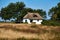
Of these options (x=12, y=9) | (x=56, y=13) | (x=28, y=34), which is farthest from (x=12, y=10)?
(x=28, y=34)

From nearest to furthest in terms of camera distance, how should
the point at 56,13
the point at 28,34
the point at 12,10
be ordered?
the point at 28,34 < the point at 56,13 < the point at 12,10

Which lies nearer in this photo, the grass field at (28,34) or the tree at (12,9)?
the grass field at (28,34)

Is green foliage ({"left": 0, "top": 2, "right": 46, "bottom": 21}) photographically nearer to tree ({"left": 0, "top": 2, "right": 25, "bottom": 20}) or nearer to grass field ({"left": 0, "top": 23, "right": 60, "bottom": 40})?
tree ({"left": 0, "top": 2, "right": 25, "bottom": 20})

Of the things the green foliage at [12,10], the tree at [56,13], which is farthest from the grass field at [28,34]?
the green foliage at [12,10]

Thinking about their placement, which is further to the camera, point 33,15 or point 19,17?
point 19,17

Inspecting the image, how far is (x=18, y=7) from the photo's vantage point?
126 metres

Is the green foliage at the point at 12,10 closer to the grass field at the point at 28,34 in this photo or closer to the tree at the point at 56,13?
the tree at the point at 56,13

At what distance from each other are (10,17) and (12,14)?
4141 millimetres

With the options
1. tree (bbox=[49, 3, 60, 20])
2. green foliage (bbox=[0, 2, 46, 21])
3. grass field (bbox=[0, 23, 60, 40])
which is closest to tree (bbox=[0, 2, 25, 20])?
green foliage (bbox=[0, 2, 46, 21])

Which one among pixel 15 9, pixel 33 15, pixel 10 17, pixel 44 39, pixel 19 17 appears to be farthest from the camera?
pixel 15 9

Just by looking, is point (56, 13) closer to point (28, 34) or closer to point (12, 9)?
point (12, 9)

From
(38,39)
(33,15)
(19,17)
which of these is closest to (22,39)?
(38,39)

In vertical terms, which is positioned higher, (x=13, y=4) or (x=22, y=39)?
(x=13, y=4)

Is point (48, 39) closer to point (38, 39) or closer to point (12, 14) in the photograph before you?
point (38, 39)
